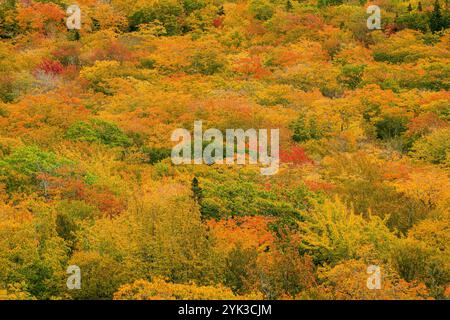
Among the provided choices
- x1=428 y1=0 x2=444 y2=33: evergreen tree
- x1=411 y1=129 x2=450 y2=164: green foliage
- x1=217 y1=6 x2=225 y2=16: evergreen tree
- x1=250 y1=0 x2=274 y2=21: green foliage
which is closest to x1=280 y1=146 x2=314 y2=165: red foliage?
x1=411 y1=129 x2=450 y2=164: green foliage

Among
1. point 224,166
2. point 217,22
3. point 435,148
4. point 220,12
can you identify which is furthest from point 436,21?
point 224,166

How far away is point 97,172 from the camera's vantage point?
89.1 ft

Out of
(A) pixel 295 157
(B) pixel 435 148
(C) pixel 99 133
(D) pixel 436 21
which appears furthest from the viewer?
(D) pixel 436 21

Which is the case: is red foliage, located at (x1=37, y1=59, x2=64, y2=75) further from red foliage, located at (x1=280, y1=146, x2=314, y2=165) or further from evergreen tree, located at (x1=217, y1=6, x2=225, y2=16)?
red foliage, located at (x1=280, y1=146, x2=314, y2=165)

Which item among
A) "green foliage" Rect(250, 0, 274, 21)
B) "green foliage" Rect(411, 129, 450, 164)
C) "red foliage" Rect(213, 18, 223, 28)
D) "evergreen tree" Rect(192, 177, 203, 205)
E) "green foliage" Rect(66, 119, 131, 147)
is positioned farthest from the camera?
"red foliage" Rect(213, 18, 223, 28)

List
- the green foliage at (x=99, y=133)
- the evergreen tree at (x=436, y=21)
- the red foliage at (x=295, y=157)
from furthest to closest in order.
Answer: the evergreen tree at (x=436, y=21) → the green foliage at (x=99, y=133) → the red foliage at (x=295, y=157)

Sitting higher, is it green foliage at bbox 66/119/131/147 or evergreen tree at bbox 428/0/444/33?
evergreen tree at bbox 428/0/444/33

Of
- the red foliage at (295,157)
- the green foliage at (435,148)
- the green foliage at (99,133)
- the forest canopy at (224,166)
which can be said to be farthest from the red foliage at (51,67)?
the green foliage at (435,148)

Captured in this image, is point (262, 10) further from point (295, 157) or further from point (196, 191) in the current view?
point (196, 191)

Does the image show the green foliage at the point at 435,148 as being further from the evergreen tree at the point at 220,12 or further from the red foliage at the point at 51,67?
the evergreen tree at the point at 220,12

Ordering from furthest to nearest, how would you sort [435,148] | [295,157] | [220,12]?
[220,12], [435,148], [295,157]

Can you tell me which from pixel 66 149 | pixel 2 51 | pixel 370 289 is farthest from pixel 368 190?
pixel 2 51

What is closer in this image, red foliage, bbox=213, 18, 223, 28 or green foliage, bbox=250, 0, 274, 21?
green foliage, bbox=250, 0, 274, 21

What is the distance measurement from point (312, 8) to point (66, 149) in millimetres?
38706
